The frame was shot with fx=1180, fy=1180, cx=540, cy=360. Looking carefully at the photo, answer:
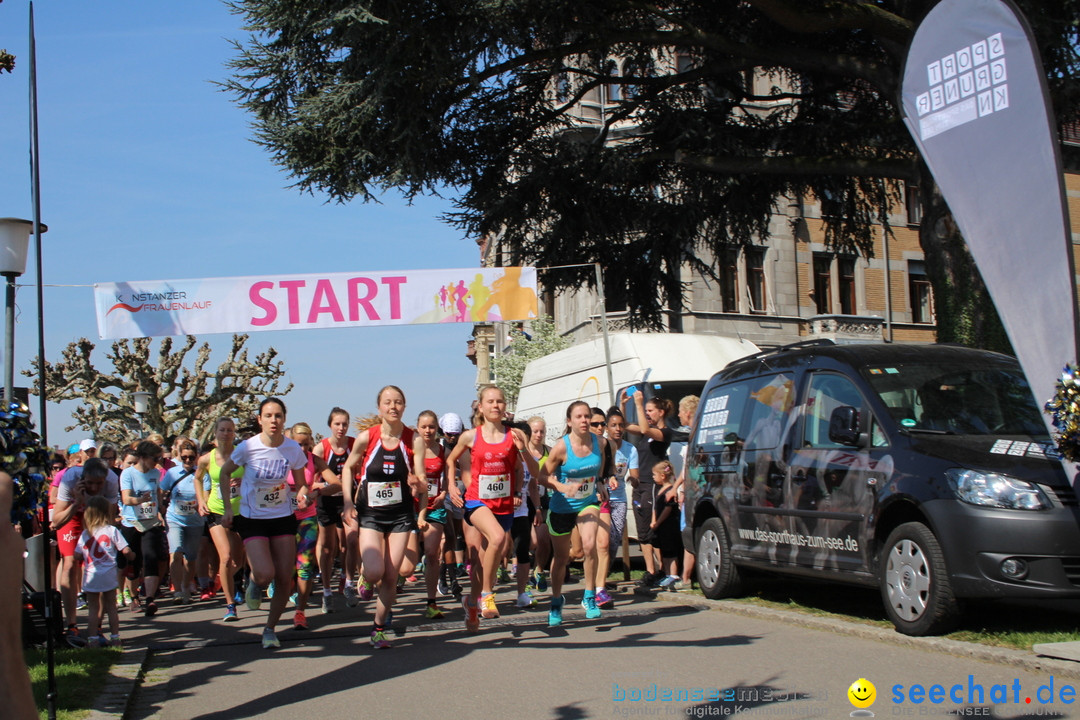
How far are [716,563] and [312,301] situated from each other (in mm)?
9431

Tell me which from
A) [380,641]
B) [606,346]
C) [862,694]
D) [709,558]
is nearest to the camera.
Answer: [862,694]

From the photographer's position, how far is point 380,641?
8.66 meters

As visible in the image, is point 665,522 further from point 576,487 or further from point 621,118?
point 621,118

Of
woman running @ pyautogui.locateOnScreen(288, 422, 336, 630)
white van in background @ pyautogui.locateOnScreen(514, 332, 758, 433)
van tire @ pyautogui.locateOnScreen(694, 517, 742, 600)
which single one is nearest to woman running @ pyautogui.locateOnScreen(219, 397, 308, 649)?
woman running @ pyautogui.locateOnScreen(288, 422, 336, 630)

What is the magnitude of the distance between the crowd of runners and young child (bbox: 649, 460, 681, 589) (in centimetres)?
1

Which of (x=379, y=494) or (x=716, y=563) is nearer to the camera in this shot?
(x=379, y=494)

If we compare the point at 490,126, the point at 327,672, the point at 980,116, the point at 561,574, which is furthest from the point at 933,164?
the point at 490,126

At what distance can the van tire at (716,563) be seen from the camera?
10.1m

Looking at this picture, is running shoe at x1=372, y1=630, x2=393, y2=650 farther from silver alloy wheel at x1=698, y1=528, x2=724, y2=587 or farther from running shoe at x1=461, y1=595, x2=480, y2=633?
silver alloy wheel at x1=698, y1=528, x2=724, y2=587

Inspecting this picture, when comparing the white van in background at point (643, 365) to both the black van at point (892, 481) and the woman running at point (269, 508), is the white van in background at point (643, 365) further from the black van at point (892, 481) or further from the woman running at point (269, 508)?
the woman running at point (269, 508)

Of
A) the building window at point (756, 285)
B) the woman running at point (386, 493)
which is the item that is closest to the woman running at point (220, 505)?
the woman running at point (386, 493)

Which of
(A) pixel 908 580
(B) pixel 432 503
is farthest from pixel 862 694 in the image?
(B) pixel 432 503

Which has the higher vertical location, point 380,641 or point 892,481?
point 892,481

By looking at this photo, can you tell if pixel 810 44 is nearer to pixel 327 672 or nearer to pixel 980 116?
pixel 980 116
